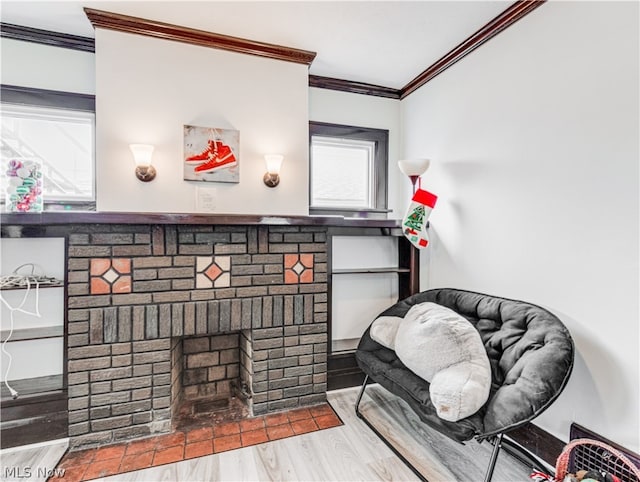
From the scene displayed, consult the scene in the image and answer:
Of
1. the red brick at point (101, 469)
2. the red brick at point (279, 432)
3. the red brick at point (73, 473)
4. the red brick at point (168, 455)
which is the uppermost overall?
the red brick at point (279, 432)

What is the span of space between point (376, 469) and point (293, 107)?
237cm

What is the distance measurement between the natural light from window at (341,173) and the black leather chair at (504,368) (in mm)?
1269

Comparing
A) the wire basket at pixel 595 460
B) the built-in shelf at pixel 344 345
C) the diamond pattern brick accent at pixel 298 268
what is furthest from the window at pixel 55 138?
the wire basket at pixel 595 460

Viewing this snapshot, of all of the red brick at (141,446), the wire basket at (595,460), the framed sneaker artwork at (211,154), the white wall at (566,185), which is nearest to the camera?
the wire basket at (595,460)

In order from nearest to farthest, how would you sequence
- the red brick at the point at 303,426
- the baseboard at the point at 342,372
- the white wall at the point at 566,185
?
the white wall at the point at 566,185 < the red brick at the point at 303,426 < the baseboard at the point at 342,372

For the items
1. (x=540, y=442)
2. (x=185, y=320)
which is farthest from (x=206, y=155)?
(x=540, y=442)

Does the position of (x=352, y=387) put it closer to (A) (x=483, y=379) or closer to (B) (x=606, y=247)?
(A) (x=483, y=379)

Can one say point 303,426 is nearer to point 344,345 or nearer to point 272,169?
point 344,345

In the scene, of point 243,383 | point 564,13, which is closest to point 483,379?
point 243,383

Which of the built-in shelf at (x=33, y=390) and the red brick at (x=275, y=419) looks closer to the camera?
the built-in shelf at (x=33, y=390)

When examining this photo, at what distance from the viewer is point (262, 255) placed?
237 cm

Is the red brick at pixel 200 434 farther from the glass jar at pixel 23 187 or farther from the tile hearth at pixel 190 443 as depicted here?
the glass jar at pixel 23 187

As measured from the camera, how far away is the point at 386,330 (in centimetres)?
229

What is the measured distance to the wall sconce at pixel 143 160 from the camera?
2.15m
